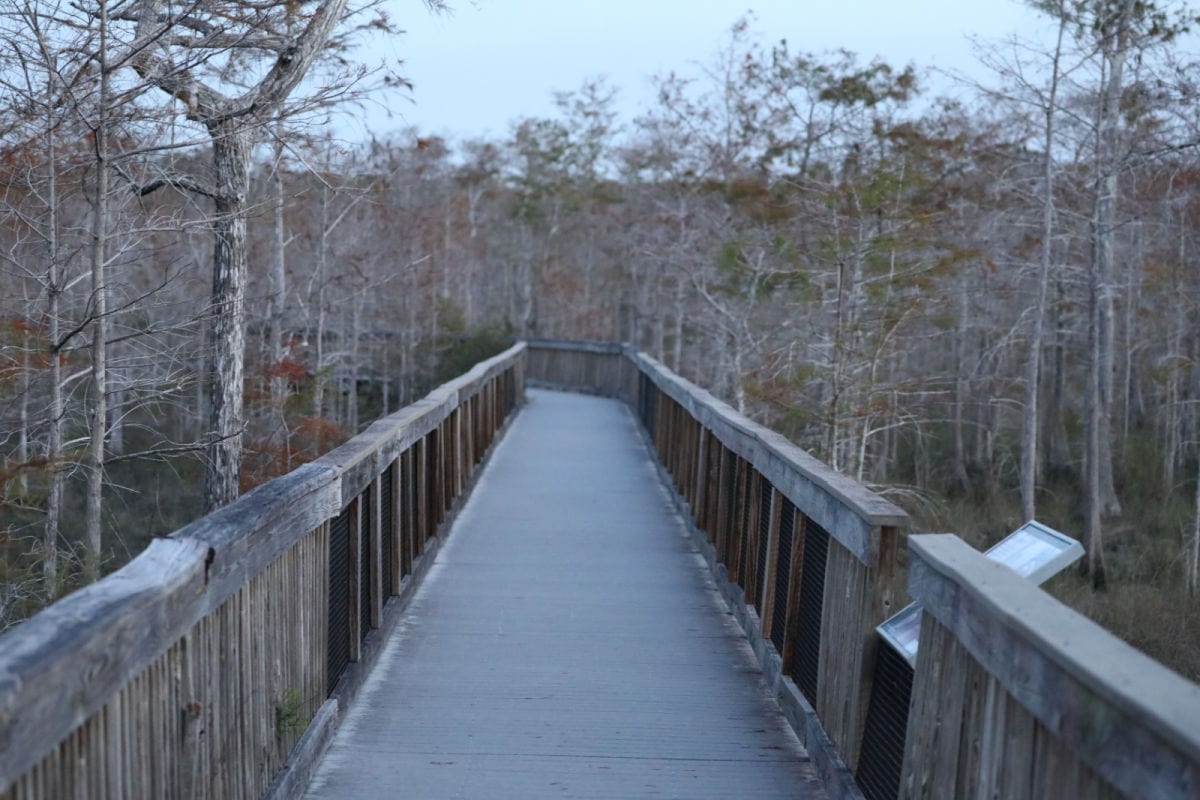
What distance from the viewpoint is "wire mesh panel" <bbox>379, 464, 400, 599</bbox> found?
249 inches

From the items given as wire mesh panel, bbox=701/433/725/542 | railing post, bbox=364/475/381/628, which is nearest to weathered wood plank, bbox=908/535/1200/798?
railing post, bbox=364/475/381/628

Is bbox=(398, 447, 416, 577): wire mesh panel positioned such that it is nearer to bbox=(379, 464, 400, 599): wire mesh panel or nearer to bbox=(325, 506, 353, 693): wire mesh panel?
bbox=(379, 464, 400, 599): wire mesh panel

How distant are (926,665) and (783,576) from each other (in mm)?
2221

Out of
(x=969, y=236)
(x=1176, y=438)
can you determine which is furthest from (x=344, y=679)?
(x=1176, y=438)

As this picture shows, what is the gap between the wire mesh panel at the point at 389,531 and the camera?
6.32 meters

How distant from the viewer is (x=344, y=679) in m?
5.04

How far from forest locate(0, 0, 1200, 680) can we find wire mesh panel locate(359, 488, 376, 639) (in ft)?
8.08

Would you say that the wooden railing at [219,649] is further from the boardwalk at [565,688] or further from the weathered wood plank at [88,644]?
the boardwalk at [565,688]

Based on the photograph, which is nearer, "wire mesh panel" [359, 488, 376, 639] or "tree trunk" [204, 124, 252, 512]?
"wire mesh panel" [359, 488, 376, 639]

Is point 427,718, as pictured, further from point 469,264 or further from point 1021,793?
point 469,264

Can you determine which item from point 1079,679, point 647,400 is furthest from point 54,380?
point 1079,679

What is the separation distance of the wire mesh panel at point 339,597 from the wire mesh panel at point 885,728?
208 centimetres

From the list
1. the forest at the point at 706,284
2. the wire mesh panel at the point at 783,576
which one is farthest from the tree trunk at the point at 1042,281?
the wire mesh panel at the point at 783,576

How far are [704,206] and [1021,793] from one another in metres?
34.5
